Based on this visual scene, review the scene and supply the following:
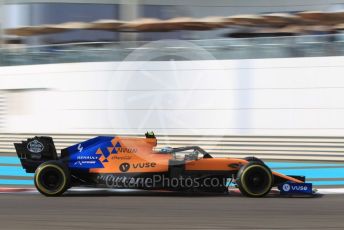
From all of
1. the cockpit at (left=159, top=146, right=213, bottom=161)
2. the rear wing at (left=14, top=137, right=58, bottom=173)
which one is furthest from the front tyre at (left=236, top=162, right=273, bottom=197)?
the rear wing at (left=14, top=137, right=58, bottom=173)

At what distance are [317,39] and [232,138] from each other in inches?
127

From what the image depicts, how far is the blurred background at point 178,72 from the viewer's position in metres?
14.2

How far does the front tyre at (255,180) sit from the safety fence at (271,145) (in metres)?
5.45

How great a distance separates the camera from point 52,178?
8852mm

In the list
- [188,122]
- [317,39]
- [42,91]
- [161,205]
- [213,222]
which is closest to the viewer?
[213,222]

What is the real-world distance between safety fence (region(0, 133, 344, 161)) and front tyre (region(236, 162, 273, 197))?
5.45m

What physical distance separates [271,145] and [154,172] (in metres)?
6.15

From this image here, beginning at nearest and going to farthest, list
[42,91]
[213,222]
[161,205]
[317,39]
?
[213,222]
[161,205]
[317,39]
[42,91]

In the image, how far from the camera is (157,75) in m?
15.3

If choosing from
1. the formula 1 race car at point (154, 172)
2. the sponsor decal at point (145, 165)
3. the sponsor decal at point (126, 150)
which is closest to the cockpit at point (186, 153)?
the formula 1 race car at point (154, 172)

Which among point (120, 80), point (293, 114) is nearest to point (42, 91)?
point (120, 80)

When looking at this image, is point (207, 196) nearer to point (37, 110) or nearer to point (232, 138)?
point (232, 138)

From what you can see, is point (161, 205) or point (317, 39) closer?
point (161, 205)

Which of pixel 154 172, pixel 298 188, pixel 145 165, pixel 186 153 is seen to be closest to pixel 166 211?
pixel 154 172
